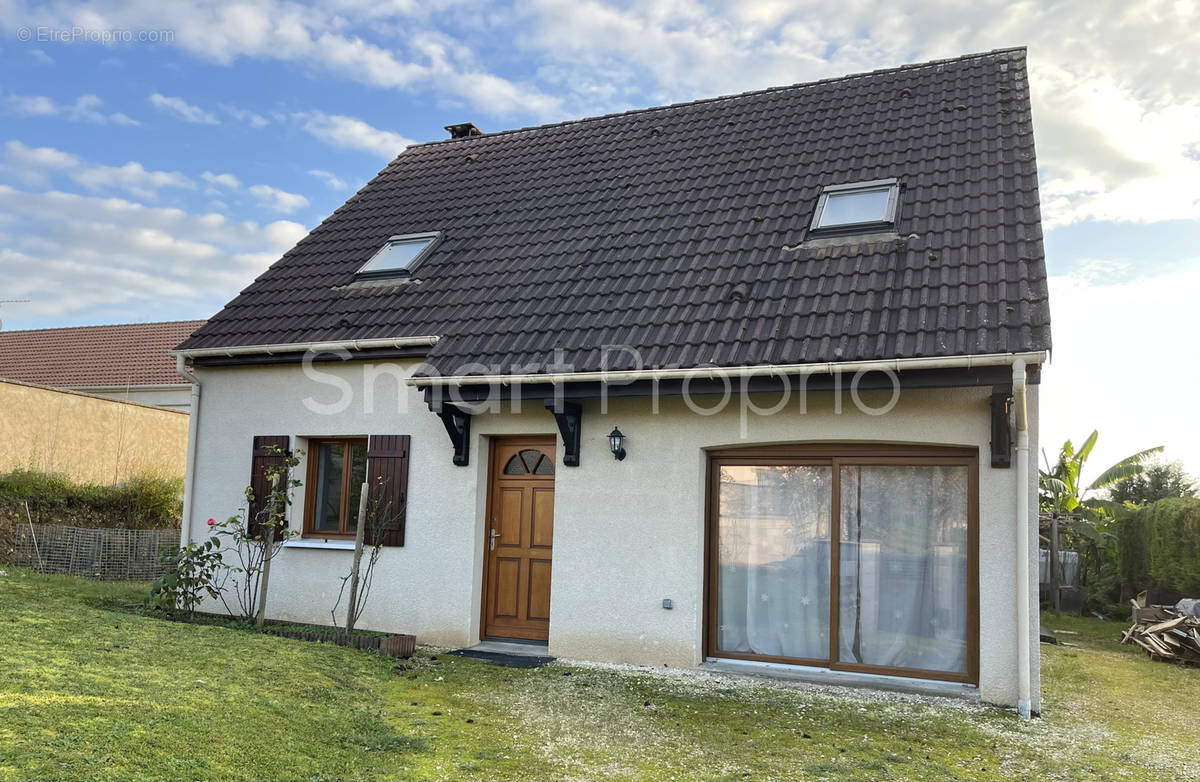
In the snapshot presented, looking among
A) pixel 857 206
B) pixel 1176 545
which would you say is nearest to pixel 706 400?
pixel 857 206

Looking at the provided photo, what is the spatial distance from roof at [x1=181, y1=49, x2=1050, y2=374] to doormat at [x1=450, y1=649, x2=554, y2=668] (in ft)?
9.47

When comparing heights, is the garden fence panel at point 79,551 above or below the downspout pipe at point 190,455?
below

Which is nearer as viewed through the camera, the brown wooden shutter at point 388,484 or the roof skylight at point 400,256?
the brown wooden shutter at point 388,484

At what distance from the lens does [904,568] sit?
759cm

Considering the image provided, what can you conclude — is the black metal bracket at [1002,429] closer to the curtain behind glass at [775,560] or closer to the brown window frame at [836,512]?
the brown window frame at [836,512]

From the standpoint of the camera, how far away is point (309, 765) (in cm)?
478

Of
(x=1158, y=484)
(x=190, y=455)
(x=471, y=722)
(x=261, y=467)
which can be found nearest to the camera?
(x=471, y=722)

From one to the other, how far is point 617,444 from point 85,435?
13990 millimetres

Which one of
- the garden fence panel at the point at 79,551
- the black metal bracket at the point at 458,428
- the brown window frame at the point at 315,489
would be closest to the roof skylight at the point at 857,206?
the black metal bracket at the point at 458,428

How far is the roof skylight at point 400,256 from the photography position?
10859 mm

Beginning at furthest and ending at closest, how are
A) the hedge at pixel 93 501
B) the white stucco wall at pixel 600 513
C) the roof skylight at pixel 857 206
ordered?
the hedge at pixel 93 501
the roof skylight at pixel 857 206
the white stucco wall at pixel 600 513

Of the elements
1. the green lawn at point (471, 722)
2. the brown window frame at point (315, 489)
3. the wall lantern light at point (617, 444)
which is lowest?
the green lawn at point (471, 722)

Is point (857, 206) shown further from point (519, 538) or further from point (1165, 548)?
point (1165, 548)

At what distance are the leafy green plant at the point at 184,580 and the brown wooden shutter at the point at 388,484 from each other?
73.3 inches
